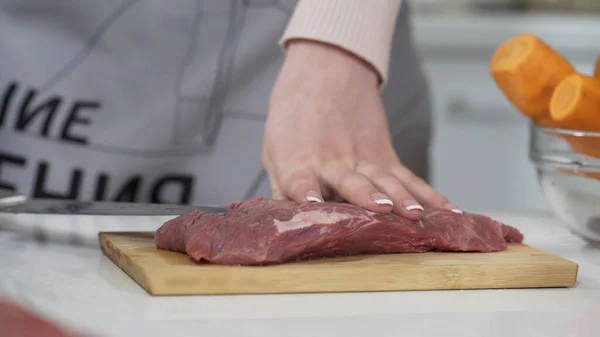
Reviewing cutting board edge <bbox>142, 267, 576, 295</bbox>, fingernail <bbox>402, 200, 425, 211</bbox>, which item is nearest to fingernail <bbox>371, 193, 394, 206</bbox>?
fingernail <bbox>402, 200, 425, 211</bbox>

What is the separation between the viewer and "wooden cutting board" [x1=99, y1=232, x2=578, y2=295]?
862mm

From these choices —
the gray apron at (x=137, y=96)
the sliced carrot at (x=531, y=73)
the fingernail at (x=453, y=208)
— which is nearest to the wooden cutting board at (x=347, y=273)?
the fingernail at (x=453, y=208)

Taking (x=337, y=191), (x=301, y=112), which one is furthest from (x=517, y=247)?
(x=301, y=112)

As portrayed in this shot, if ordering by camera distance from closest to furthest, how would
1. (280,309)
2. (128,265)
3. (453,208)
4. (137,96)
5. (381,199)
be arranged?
1. (280,309)
2. (128,265)
3. (381,199)
4. (453,208)
5. (137,96)

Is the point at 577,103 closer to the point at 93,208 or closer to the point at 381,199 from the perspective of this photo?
the point at 381,199

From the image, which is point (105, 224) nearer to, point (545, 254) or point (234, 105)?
point (234, 105)

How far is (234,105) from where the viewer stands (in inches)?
63.1

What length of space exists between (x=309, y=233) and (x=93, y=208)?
0.30 m

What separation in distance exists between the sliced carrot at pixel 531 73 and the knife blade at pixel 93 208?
443mm

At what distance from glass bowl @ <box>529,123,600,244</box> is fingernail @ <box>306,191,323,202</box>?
34 cm

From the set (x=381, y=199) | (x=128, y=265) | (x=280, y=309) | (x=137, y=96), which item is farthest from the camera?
(x=137, y=96)

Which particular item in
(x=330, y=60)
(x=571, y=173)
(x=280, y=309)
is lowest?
(x=280, y=309)

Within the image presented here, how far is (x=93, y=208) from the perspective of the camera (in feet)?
3.50

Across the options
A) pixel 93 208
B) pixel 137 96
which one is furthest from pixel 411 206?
pixel 137 96
